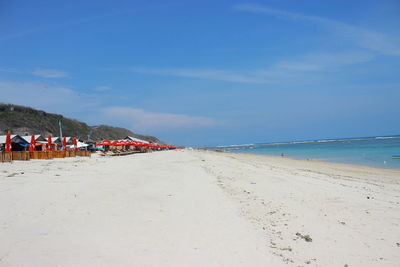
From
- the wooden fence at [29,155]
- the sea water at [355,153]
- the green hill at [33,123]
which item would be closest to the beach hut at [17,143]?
the wooden fence at [29,155]

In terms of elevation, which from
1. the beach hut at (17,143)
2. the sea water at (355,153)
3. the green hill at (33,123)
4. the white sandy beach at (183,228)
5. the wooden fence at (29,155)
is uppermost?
the green hill at (33,123)

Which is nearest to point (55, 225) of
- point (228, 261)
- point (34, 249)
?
point (34, 249)

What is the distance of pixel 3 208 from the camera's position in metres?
5.27

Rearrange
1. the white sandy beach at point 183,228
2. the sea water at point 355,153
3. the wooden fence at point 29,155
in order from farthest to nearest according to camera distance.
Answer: the sea water at point 355,153
the wooden fence at point 29,155
the white sandy beach at point 183,228

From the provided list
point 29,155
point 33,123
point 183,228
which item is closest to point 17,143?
point 29,155

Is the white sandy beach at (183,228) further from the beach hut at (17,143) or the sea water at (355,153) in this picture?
the beach hut at (17,143)

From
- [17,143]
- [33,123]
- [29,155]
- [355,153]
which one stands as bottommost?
[355,153]

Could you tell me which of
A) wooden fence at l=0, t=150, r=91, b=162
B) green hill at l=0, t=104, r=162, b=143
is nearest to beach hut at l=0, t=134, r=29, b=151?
wooden fence at l=0, t=150, r=91, b=162

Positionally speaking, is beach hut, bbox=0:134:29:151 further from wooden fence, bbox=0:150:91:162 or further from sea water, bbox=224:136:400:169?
sea water, bbox=224:136:400:169

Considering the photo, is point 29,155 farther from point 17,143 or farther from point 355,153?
point 355,153

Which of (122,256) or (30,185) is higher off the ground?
(30,185)

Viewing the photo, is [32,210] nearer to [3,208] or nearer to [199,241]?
[3,208]

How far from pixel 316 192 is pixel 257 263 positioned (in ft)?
19.7

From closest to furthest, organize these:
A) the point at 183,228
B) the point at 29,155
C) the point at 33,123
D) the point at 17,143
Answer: the point at 183,228 < the point at 29,155 < the point at 17,143 < the point at 33,123
